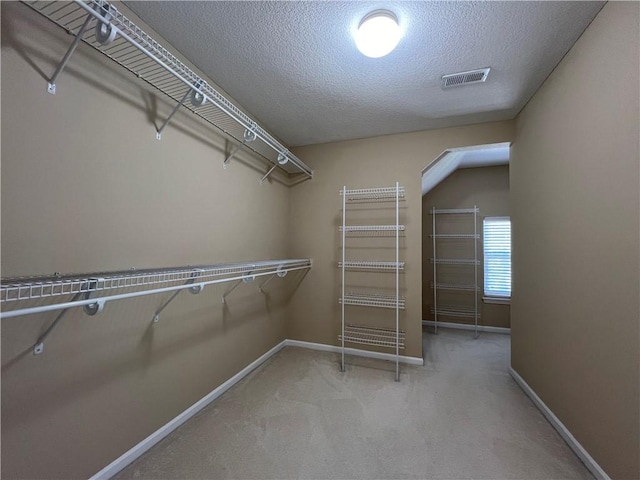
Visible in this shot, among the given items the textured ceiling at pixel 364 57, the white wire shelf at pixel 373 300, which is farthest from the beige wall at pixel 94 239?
the white wire shelf at pixel 373 300

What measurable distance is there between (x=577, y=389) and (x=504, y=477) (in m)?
0.70

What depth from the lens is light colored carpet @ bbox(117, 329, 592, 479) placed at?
4.83 ft

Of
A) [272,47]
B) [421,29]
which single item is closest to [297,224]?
[272,47]

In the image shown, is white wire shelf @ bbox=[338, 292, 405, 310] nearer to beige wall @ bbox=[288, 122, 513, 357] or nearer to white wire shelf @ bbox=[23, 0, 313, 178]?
beige wall @ bbox=[288, 122, 513, 357]

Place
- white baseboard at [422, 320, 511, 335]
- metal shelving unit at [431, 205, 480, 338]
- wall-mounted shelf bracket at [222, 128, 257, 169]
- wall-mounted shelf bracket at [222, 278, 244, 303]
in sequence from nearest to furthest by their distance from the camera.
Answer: wall-mounted shelf bracket at [222, 128, 257, 169] < wall-mounted shelf bracket at [222, 278, 244, 303] < white baseboard at [422, 320, 511, 335] < metal shelving unit at [431, 205, 480, 338]

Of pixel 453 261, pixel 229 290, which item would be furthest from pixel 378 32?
pixel 453 261

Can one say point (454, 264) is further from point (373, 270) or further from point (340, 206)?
point (340, 206)

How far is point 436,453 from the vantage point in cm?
160

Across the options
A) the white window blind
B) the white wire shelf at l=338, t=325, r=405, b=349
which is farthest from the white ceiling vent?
the white window blind

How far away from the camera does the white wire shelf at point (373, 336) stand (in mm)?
2891

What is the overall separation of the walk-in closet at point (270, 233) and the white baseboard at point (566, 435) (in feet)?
0.05

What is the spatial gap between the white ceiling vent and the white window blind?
9.06 ft

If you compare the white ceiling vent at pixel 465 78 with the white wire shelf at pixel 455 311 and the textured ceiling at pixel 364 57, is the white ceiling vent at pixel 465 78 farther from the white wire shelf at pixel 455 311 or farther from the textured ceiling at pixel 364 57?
the white wire shelf at pixel 455 311

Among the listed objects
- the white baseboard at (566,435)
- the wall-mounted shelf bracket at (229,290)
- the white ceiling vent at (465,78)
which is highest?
the white ceiling vent at (465,78)
